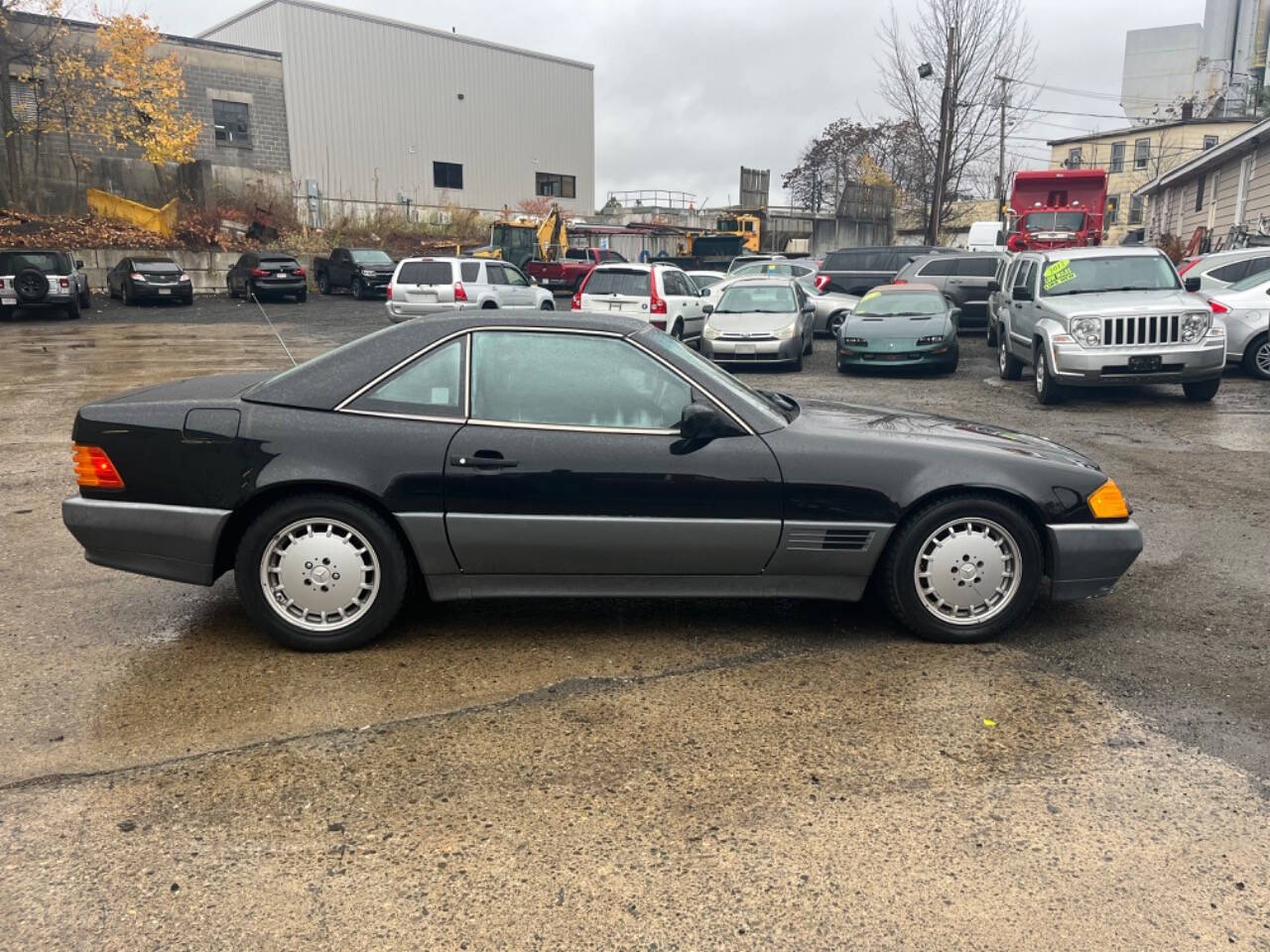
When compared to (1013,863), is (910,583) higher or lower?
higher

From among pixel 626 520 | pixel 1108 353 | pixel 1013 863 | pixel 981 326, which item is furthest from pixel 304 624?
pixel 981 326

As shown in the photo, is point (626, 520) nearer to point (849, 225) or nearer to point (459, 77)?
point (459, 77)

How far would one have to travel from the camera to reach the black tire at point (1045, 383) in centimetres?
1138

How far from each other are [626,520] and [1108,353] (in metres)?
8.52

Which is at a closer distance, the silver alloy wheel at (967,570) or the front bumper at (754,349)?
the silver alloy wheel at (967,570)

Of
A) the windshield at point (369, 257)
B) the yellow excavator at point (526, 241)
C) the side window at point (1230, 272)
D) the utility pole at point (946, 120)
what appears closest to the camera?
the side window at point (1230, 272)

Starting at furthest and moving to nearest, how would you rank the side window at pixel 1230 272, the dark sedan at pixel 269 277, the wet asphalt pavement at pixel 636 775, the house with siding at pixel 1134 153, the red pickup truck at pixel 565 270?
1. the house with siding at pixel 1134 153
2. the red pickup truck at pixel 565 270
3. the dark sedan at pixel 269 277
4. the side window at pixel 1230 272
5. the wet asphalt pavement at pixel 636 775

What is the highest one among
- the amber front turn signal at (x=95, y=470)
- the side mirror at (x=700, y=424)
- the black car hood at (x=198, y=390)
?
the black car hood at (x=198, y=390)

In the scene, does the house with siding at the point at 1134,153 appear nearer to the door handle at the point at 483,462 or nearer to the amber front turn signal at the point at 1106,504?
the amber front turn signal at the point at 1106,504

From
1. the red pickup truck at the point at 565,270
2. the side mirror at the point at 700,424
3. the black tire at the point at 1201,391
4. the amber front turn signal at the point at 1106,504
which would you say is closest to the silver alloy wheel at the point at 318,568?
the side mirror at the point at 700,424

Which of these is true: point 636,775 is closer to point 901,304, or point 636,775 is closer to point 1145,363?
point 1145,363

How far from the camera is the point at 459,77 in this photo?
45.8m

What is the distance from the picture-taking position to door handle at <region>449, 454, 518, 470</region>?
13.6 feet

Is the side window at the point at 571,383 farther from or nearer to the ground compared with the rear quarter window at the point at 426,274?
nearer to the ground
